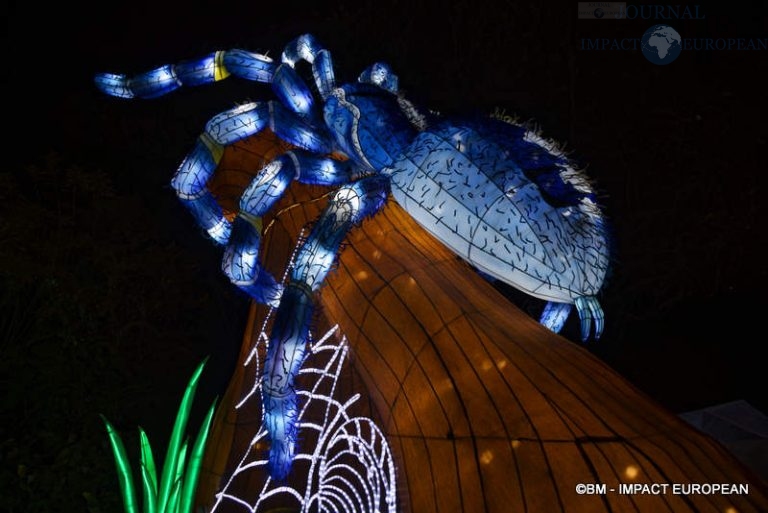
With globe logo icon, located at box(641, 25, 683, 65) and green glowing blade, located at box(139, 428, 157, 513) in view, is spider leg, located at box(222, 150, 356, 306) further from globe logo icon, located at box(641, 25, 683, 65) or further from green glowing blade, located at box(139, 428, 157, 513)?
globe logo icon, located at box(641, 25, 683, 65)

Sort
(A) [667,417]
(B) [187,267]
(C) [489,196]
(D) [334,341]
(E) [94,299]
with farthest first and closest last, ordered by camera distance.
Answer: (B) [187,267] → (E) [94,299] → (D) [334,341] → (C) [489,196] → (A) [667,417]

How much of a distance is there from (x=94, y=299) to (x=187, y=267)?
1.69m

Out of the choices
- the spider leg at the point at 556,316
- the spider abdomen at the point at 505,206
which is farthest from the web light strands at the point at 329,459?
the spider leg at the point at 556,316

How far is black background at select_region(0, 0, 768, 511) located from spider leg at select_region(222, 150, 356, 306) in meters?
5.48

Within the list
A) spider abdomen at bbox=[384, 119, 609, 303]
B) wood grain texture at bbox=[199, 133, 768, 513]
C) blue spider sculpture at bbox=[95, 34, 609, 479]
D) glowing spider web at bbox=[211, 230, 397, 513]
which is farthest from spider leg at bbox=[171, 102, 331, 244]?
glowing spider web at bbox=[211, 230, 397, 513]

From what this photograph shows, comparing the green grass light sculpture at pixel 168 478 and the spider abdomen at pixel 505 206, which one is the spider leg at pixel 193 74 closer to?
the spider abdomen at pixel 505 206

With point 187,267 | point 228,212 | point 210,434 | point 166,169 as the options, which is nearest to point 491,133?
point 228,212

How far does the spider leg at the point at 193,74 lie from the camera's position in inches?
223

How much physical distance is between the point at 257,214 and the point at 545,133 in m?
7.40

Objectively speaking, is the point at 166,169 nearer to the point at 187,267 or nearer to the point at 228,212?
the point at 187,267

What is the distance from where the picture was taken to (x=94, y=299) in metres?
9.87

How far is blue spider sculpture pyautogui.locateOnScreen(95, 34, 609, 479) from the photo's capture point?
450cm

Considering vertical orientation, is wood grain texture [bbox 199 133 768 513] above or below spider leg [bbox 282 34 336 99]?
below

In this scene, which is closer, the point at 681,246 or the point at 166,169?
the point at 681,246
